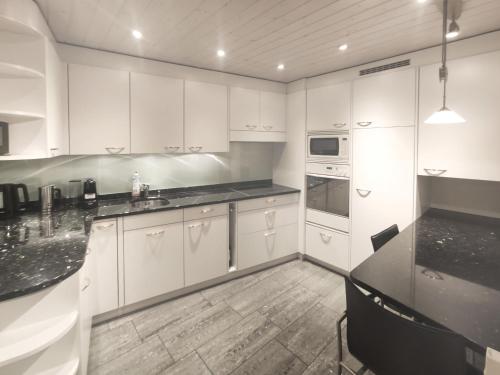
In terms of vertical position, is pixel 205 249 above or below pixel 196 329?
above

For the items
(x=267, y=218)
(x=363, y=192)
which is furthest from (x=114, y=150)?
(x=363, y=192)

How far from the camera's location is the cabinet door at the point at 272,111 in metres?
3.43

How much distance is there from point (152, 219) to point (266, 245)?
4.65ft

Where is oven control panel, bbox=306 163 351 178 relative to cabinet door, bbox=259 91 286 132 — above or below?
below

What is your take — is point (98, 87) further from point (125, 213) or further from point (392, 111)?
point (392, 111)

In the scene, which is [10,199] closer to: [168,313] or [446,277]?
[168,313]

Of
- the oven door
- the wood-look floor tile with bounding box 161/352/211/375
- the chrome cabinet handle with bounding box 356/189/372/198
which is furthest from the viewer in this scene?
the oven door

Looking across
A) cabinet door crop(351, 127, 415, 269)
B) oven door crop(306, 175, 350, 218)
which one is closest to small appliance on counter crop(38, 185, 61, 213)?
oven door crop(306, 175, 350, 218)

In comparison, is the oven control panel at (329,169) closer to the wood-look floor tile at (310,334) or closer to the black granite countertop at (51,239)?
the black granite countertop at (51,239)

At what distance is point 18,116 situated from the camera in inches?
69.4

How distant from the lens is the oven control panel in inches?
118

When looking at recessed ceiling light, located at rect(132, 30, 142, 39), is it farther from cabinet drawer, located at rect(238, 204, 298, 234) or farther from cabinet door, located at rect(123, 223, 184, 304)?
cabinet drawer, located at rect(238, 204, 298, 234)

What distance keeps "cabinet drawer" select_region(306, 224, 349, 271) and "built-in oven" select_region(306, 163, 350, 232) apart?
95 mm

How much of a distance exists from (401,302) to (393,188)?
5.79ft
